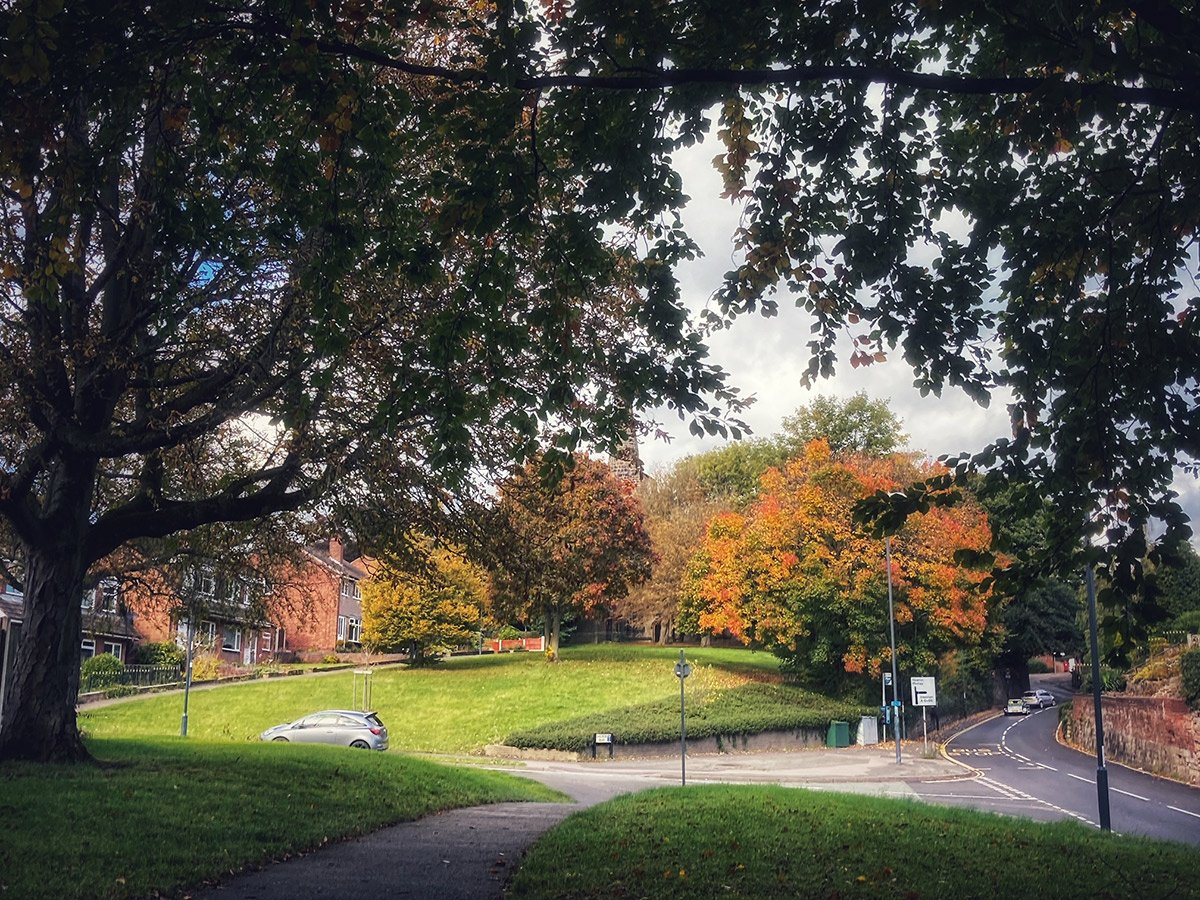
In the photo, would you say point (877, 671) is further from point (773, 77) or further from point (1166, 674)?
point (773, 77)

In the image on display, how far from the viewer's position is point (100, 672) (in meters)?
48.3

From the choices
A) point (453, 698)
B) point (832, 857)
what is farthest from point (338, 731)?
point (832, 857)

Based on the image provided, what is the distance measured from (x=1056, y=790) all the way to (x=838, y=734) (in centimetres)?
1574

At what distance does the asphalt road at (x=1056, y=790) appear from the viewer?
23.9 metres

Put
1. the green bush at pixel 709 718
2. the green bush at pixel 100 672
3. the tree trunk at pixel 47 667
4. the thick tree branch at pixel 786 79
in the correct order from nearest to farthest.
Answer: the thick tree branch at pixel 786 79, the tree trunk at pixel 47 667, the green bush at pixel 709 718, the green bush at pixel 100 672

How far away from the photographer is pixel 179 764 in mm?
15086

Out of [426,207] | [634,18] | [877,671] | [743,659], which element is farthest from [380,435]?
[743,659]

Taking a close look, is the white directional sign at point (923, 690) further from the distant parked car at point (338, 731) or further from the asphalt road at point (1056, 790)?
the distant parked car at point (338, 731)

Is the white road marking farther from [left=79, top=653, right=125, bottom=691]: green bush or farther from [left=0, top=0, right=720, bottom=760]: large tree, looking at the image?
[left=79, top=653, right=125, bottom=691]: green bush

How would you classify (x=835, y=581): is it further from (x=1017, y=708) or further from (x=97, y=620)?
(x=97, y=620)

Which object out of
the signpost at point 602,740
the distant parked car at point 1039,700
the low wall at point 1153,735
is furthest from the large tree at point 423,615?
the distant parked car at point 1039,700

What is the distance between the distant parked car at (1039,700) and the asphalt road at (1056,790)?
18.3 m

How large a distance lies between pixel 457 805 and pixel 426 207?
1045cm

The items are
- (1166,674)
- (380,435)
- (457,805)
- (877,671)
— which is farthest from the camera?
(877,671)
